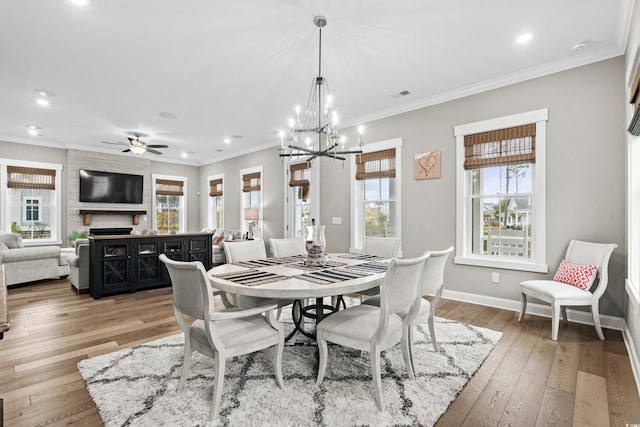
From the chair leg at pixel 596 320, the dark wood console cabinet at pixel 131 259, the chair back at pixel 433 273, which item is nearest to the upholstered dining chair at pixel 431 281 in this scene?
the chair back at pixel 433 273

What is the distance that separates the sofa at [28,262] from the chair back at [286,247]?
179 inches

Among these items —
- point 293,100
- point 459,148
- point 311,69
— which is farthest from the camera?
point 293,100

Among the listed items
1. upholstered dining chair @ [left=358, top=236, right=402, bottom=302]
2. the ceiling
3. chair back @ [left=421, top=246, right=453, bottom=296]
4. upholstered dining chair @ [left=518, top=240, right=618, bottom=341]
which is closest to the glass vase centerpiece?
chair back @ [left=421, top=246, right=453, bottom=296]

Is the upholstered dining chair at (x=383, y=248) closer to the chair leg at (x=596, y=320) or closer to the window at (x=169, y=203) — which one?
the chair leg at (x=596, y=320)

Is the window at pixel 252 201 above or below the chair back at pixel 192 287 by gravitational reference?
above

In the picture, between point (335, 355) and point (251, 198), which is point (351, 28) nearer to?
point (335, 355)

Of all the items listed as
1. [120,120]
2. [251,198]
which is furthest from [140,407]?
[251,198]

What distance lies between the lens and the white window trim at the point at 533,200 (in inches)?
137

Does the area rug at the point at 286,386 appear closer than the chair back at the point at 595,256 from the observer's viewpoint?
Yes

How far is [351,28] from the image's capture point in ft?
9.07

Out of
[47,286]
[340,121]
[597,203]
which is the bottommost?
[47,286]

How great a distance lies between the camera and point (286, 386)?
2.07 meters

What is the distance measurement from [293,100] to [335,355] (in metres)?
3.46

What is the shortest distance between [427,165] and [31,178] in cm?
807
